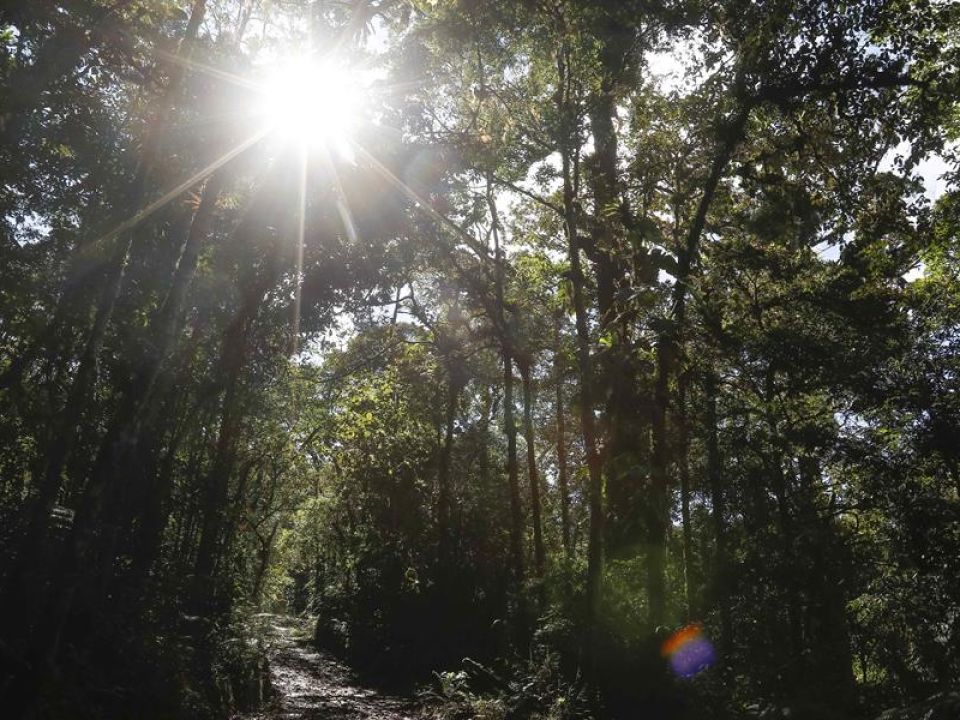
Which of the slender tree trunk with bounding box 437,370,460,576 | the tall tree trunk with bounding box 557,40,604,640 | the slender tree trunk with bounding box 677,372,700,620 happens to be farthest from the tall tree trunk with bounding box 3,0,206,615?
the slender tree trunk with bounding box 437,370,460,576

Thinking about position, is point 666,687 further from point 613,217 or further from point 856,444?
point 613,217

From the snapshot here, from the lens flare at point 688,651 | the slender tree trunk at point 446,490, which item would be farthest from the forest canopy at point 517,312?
the slender tree trunk at point 446,490

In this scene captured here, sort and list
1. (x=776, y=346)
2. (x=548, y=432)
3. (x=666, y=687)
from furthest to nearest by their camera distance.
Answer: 1. (x=548, y=432)
2. (x=776, y=346)
3. (x=666, y=687)

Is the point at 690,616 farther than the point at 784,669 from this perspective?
Yes

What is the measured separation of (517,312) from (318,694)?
37.8 feet

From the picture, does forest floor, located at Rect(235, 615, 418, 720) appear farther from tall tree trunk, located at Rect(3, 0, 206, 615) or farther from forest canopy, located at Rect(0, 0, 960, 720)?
tall tree trunk, located at Rect(3, 0, 206, 615)

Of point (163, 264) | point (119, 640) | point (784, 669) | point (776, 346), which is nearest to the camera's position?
point (119, 640)

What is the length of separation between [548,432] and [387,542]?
366 inches

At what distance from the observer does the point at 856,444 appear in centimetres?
973

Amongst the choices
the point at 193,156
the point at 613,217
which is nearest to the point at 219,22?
the point at 193,156

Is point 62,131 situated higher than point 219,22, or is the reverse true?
point 219,22

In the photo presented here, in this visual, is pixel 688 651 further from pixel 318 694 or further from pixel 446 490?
pixel 446 490

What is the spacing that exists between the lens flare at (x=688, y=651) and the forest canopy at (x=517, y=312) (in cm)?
5

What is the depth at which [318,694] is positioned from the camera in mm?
13500
